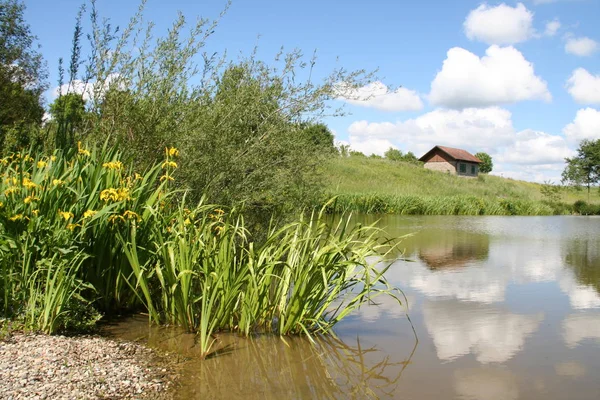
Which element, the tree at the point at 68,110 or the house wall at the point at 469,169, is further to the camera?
the house wall at the point at 469,169

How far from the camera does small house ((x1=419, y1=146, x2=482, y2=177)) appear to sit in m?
61.1

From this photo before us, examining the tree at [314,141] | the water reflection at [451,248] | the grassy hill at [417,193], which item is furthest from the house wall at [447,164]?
the tree at [314,141]

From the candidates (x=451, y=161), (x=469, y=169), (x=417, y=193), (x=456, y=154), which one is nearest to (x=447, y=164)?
(x=451, y=161)

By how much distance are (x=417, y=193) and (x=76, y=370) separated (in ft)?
101

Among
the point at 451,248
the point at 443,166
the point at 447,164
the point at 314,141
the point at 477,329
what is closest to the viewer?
the point at 477,329

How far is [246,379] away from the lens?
3750mm

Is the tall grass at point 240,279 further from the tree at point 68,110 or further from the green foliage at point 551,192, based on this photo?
the green foliage at point 551,192

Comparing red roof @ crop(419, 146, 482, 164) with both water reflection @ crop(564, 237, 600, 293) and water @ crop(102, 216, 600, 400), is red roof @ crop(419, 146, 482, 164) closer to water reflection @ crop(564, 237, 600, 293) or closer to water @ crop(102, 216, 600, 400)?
water reflection @ crop(564, 237, 600, 293)

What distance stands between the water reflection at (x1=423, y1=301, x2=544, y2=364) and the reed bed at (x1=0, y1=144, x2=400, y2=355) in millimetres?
838

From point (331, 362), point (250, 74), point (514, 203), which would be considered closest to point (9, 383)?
point (331, 362)

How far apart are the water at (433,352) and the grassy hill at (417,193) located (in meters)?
9.57

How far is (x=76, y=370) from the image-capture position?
321 cm

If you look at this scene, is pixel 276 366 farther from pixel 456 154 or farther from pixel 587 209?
pixel 456 154

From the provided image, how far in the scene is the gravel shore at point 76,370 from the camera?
116 inches
